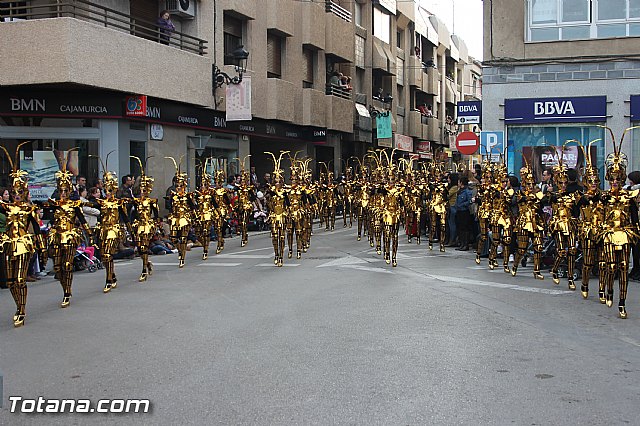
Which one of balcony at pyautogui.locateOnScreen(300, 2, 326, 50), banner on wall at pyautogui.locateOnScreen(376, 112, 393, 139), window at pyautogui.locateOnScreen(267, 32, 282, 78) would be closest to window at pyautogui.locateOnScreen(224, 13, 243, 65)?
window at pyautogui.locateOnScreen(267, 32, 282, 78)

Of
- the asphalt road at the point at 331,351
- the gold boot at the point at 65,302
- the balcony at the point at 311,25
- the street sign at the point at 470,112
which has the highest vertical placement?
the balcony at the point at 311,25

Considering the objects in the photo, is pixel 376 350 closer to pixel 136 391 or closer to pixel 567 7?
pixel 136 391

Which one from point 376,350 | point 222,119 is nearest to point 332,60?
point 222,119

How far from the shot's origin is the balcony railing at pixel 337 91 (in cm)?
4075

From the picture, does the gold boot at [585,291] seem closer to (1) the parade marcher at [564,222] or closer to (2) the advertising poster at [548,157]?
(1) the parade marcher at [564,222]

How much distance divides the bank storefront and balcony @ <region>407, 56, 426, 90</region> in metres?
32.3

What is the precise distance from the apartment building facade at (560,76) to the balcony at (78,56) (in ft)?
33.8

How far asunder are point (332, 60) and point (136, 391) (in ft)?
120

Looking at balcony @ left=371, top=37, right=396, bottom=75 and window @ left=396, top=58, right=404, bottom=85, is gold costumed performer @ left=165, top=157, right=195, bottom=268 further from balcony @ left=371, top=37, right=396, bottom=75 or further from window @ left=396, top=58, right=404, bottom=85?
window @ left=396, top=58, right=404, bottom=85

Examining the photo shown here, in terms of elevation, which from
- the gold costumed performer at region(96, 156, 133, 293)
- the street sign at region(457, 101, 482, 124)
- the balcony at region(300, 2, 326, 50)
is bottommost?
the gold costumed performer at region(96, 156, 133, 293)

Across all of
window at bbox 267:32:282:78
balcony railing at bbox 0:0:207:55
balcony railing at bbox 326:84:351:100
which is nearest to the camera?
balcony railing at bbox 0:0:207:55

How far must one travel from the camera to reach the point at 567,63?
22.9 metres

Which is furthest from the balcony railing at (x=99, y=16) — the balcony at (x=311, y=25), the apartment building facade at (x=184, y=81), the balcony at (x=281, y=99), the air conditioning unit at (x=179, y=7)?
the balcony at (x=311, y=25)

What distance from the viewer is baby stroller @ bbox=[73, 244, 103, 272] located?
1581 centimetres
